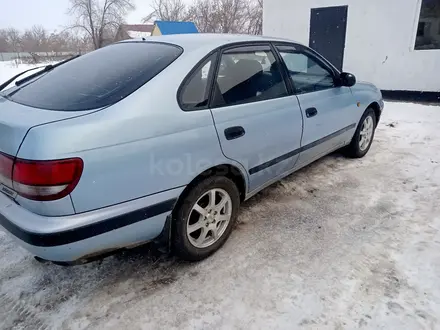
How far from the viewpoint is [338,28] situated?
27.9 feet

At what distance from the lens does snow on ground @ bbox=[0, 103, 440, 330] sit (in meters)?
1.89

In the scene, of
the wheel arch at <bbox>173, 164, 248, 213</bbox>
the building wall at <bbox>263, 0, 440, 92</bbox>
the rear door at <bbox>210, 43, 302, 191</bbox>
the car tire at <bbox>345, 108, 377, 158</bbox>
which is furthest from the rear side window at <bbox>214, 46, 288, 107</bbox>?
the building wall at <bbox>263, 0, 440, 92</bbox>

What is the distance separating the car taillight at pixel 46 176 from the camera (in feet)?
5.09

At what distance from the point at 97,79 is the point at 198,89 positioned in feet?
2.11

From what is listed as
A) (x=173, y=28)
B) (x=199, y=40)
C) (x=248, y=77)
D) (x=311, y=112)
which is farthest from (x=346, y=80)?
(x=173, y=28)

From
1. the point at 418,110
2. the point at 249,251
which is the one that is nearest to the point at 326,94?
the point at 249,251

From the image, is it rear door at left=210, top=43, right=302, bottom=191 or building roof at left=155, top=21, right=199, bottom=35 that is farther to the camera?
building roof at left=155, top=21, right=199, bottom=35

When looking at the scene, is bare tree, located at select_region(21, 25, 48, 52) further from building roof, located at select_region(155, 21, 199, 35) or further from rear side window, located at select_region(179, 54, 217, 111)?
rear side window, located at select_region(179, 54, 217, 111)

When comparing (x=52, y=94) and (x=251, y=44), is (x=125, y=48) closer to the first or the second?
(x=52, y=94)

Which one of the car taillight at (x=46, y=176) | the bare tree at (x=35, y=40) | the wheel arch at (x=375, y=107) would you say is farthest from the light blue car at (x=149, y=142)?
the bare tree at (x=35, y=40)

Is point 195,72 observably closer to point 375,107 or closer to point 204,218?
point 204,218

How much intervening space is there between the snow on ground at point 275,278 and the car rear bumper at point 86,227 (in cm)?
42

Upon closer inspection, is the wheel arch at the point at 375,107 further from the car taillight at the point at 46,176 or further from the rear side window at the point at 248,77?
the car taillight at the point at 46,176

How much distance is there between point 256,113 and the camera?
2.45m
